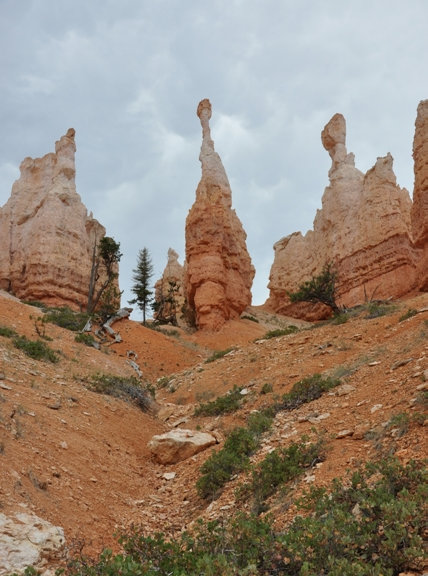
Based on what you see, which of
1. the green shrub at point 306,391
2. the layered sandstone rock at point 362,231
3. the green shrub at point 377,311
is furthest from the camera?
the layered sandstone rock at point 362,231

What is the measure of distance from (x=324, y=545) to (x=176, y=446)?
5.36 m

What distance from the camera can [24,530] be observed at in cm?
434

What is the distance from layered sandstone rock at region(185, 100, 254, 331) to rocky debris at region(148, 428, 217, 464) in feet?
76.9

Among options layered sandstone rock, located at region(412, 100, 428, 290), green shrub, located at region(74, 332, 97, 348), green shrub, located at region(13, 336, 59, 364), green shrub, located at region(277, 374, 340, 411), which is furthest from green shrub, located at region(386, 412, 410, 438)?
layered sandstone rock, located at region(412, 100, 428, 290)

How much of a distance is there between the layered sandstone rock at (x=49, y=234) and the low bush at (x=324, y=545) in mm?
32099

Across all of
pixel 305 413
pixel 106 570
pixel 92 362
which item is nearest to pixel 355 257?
pixel 92 362

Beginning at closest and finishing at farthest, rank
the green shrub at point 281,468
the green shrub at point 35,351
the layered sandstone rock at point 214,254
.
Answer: the green shrub at point 281,468 → the green shrub at point 35,351 → the layered sandstone rock at point 214,254

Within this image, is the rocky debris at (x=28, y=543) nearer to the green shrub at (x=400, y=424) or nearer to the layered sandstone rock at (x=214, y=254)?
the green shrub at (x=400, y=424)

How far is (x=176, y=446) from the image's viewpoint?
27.7 ft

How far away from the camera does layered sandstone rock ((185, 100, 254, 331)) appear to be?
109 ft

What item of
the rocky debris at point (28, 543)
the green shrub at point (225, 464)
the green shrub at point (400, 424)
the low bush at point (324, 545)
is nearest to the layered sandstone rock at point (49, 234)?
the green shrub at point (225, 464)

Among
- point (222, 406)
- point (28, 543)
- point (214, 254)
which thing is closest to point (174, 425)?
point (222, 406)

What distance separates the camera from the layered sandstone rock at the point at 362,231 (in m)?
32.6

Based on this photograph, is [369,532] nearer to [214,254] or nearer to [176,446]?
[176,446]
